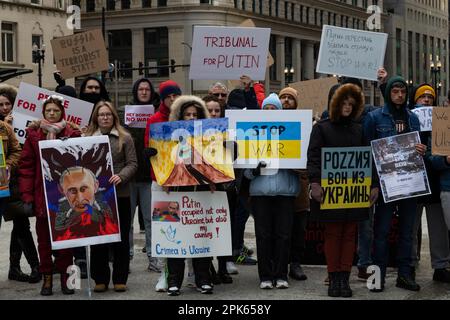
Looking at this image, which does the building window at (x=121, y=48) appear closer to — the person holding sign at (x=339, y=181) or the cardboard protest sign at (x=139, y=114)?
the cardboard protest sign at (x=139, y=114)

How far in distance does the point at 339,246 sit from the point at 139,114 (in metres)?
3.09

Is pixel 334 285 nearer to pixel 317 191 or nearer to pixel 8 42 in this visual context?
pixel 317 191

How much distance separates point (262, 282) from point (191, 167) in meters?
1.45

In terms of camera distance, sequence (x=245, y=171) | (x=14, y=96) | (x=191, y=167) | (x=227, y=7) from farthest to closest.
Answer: (x=227, y=7)
(x=14, y=96)
(x=245, y=171)
(x=191, y=167)

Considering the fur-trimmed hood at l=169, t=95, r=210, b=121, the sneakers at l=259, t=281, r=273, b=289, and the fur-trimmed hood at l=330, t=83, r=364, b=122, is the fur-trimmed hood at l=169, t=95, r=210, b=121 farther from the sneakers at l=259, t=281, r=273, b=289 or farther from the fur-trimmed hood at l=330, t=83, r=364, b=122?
the sneakers at l=259, t=281, r=273, b=289

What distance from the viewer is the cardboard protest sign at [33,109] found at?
9.52 m

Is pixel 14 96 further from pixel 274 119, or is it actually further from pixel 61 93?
pixel 274 119

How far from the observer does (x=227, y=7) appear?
2904 inches

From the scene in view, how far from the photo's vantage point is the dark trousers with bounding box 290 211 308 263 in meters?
9.03

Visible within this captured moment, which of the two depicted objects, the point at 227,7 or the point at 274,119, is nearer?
the point at 274,119

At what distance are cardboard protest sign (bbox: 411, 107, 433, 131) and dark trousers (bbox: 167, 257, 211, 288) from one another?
2.61m

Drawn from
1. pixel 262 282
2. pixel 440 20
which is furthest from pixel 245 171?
pixel 440 20

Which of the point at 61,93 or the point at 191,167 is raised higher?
the point at 61,93

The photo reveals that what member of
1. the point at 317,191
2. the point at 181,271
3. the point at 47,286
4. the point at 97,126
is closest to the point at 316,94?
the point at 317,191
